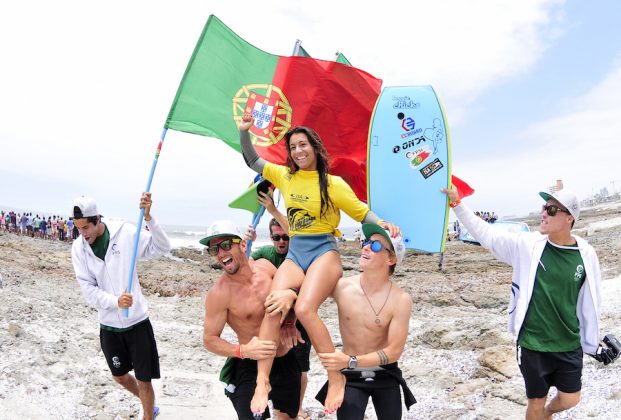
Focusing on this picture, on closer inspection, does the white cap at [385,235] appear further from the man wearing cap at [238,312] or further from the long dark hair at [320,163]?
the man wearing cap at [238,312]

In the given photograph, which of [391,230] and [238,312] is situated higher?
[391,230]

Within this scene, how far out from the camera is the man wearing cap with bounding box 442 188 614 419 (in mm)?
3508

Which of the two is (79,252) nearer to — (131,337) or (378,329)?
(131,337)

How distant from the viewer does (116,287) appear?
14.0 feet

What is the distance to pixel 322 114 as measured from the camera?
15.6 ft

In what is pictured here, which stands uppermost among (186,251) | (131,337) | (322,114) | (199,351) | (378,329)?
(322,114)

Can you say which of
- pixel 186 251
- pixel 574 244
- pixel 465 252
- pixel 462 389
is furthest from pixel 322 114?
pixel 186 251

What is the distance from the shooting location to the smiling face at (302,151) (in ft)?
11.3

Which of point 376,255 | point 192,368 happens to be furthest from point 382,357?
point 192,368

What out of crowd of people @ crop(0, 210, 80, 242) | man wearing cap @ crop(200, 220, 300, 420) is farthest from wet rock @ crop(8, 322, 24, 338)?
crowd of people @ crop(0, 210, 80, 242)

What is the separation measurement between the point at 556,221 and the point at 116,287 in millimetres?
3711

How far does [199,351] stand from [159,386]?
63.1 inches

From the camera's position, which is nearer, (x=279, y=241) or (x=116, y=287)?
(x=116, y=287)

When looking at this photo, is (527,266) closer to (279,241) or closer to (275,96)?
(279,241)
